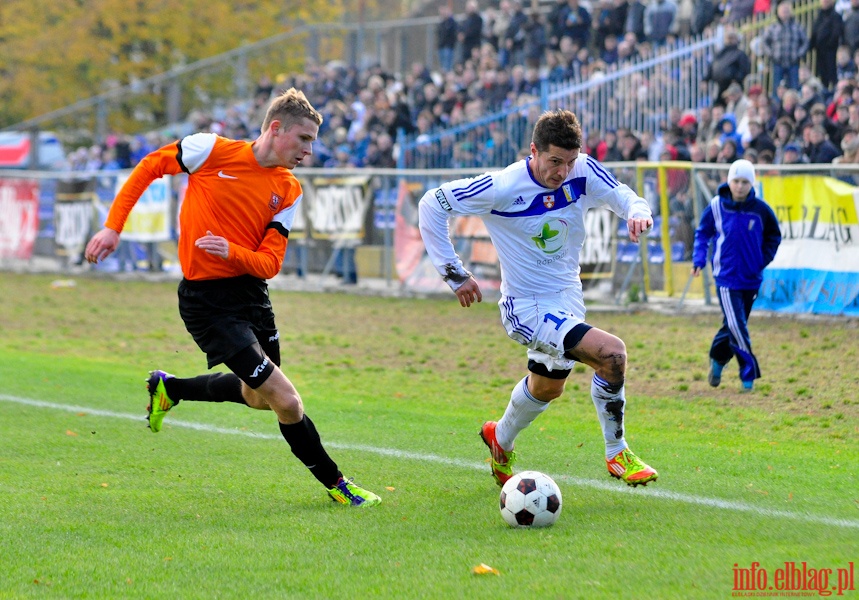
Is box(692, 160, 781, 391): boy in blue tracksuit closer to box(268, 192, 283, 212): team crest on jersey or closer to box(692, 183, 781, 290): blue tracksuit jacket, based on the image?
box(692, 183, 781, 290): blue tracksuit jacket

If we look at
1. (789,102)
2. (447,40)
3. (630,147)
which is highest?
(447,40)

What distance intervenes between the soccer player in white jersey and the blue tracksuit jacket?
4057 mm

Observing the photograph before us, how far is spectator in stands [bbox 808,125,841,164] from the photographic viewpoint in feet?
47.9

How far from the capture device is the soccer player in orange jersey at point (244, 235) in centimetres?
628

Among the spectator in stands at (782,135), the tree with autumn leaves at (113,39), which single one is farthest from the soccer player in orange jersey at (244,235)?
the tree with autumn leaves at (113,39)

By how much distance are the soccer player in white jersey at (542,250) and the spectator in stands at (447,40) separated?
64.2 feet

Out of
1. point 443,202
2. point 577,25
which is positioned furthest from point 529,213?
point 577,25

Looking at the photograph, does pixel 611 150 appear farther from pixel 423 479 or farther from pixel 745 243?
pixel 423 479

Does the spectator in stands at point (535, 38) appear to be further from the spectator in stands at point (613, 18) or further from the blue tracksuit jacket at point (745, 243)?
the blue tracksuit jacket at point (745, 243)

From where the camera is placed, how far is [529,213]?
6523mm

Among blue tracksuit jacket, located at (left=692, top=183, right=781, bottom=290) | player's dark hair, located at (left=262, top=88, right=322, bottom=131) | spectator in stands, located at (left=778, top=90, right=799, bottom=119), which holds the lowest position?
blue tracksuit jacket, located at (left=692, top=183, right=781, bottom=290)

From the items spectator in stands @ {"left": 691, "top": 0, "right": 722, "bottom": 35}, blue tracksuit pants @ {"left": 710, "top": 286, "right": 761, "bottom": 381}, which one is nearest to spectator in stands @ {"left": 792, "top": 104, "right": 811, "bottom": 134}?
spectator in stands @ {"left": 691, "top": 0, "right": 722, "bottom": 35}

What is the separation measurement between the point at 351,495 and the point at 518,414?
3.73 ft

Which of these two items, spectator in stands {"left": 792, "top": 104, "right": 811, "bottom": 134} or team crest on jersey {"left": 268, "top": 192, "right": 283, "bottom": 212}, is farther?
spectator in stands {"left": 792, "top": 104, "right": 811, "bottom": 134}
